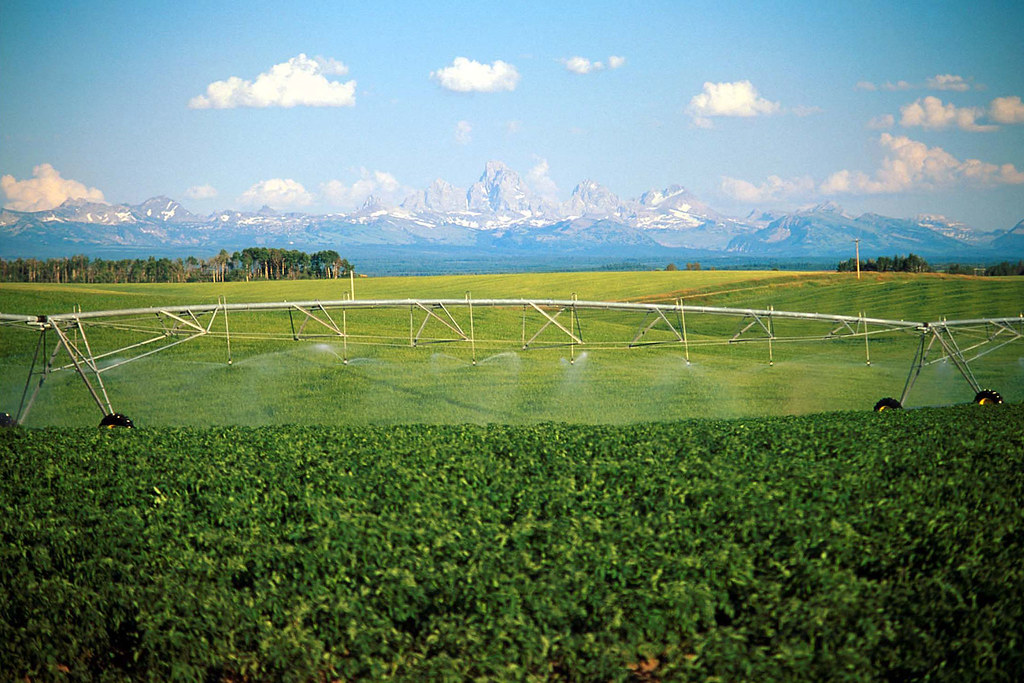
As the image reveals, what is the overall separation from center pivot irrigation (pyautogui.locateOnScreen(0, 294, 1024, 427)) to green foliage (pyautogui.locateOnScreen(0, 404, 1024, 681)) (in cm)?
979

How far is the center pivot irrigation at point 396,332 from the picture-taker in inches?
781

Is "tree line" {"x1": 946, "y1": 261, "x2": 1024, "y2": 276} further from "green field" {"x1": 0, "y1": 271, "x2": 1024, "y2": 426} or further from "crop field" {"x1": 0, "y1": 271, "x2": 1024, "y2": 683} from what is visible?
"crop field" {"x1": 0, "y1": 271, "x2": 1024, "y2": 683}

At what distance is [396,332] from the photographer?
3419 centimetres

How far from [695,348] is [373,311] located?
14.0 metres

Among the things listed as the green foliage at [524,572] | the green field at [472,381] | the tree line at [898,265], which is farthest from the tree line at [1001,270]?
the green foliage at [524,572]

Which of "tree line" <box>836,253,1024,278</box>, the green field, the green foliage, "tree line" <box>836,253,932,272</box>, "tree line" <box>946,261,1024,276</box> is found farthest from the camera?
"tree line" <box>836,253,932,272</box>

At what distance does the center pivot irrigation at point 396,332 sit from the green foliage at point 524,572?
32.1ft

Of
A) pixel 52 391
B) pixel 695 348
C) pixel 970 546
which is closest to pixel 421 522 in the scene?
pixel 970 546

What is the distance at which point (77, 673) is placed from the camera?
6.72 m

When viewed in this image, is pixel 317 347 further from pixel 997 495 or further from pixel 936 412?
pixel 997 495

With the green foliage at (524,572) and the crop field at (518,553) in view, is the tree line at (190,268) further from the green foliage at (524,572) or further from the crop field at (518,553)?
the green foliage at (524,572)

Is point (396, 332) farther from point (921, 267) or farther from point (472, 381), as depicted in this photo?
point (921, 267)

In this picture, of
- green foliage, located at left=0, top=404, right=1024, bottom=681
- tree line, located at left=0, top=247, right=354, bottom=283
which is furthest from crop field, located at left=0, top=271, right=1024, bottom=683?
tree line, located at left=0, top=247, right=354, bottom=283

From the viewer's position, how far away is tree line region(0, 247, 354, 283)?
A: 247ft
